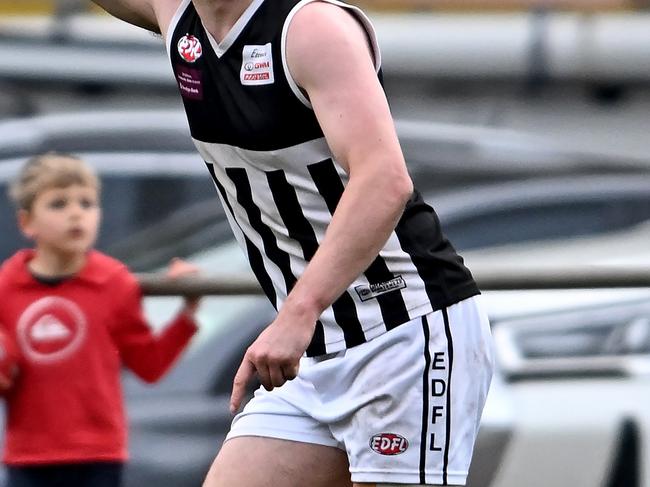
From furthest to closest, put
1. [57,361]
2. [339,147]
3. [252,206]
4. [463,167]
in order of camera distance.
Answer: [463,167] → [57,361] → [252,206] → [339,147]

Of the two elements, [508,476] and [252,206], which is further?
[508,476]

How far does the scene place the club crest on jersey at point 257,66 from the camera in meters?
2.92

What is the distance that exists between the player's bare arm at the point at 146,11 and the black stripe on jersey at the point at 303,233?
1.52ft

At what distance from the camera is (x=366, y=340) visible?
317 centimetres

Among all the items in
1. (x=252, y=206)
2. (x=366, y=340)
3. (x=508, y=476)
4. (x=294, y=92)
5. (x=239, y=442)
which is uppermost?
(x=294, y=92)

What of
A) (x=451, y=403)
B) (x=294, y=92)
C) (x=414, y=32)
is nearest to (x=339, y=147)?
(x=294, y=92)

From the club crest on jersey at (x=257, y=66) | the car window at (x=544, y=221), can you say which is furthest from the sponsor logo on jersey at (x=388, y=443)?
the car window at (x=544, y=221)

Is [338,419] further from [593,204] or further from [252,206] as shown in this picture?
[593,204]

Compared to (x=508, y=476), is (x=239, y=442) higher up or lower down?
higher up

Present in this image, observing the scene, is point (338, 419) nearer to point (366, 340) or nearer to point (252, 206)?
point (366, 340)

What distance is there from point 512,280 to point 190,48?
1.44m

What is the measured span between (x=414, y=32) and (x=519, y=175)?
130 inches

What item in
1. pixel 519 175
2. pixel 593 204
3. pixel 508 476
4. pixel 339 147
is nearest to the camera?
pixel 339 147

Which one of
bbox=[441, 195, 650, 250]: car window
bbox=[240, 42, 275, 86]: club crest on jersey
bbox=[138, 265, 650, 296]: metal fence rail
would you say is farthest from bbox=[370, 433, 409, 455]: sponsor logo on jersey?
bbox=[441, 195, 650, 250]: car window
